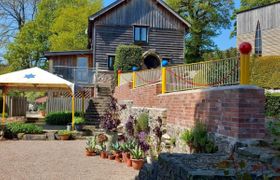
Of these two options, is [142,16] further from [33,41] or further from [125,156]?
[125,156]

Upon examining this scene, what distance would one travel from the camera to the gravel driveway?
912 cm

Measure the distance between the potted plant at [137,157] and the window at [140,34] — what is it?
20695 mm

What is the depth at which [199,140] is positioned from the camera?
7.45 m

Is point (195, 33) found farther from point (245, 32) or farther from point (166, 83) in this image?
point (166, 83)

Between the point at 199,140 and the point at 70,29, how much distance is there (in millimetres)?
38074

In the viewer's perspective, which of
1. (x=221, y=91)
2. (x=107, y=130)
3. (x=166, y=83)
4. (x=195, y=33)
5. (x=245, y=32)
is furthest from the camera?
(x=195, y=33)

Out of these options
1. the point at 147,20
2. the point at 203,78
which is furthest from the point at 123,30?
the point at 203,78

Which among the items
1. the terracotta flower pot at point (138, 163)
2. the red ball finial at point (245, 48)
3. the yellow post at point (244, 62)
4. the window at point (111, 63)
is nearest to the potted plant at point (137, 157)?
the terracotta flower pot at point (138, 163)

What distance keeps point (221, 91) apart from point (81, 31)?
38.2 meters

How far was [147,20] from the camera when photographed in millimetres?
30469

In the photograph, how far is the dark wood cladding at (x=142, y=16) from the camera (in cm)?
2966

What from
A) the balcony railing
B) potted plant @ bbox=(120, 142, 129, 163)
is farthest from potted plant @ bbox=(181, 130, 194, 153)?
the balcony railing

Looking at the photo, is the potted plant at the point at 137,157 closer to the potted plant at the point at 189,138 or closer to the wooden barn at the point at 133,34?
the potted plant at the point at 189,138

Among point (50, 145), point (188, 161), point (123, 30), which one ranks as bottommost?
point (50, 145)
